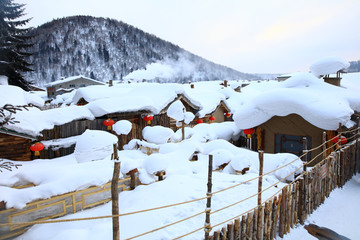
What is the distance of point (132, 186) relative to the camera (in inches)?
328

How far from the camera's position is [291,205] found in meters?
5.85

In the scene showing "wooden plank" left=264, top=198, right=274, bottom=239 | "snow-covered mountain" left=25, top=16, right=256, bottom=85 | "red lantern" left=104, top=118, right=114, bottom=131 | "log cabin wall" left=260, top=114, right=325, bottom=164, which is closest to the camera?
"wooden plank" left=264, top=198, right=274, bottom=239

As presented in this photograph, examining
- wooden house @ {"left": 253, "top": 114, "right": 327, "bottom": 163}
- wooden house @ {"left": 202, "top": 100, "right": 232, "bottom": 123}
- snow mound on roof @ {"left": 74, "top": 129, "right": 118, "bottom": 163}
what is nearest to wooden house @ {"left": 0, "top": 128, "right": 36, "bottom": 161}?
snow mound on roof @ {"left": 74, "top": 129, "right": 118, "bottom": 163}

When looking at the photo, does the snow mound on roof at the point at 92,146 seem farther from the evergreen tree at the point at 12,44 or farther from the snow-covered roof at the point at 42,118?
→ the evergreen tree at the point at 12,44

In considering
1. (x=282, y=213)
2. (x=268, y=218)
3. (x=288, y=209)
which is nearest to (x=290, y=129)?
(x=288, y=209)

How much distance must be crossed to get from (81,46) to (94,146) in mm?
110886

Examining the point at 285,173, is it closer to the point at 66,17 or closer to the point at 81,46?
the point at 81,46

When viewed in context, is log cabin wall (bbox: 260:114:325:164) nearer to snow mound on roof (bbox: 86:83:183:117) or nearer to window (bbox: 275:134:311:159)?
window (bbox: 275:134:311:159)

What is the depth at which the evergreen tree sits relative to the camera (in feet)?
64.4

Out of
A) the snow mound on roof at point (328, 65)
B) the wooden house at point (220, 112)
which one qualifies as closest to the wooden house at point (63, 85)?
the wooden house at point (220, 112)

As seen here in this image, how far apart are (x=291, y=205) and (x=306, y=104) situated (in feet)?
23.3

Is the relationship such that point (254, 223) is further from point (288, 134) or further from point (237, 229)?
point (288, 134)

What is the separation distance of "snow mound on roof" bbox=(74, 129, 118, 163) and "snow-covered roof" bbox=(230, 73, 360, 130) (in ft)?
27.0

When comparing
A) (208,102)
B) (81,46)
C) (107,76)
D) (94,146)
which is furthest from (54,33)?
(94,146)
